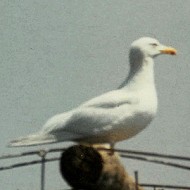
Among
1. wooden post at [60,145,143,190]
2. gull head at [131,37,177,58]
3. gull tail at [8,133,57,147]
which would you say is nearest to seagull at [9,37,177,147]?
gull tail at [8,133,57,147]

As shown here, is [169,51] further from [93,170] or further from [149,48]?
[93,170]

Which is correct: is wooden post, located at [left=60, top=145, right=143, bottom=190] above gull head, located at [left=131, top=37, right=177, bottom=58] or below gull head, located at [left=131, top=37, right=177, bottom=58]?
below

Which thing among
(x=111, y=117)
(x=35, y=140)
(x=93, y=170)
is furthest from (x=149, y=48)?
(x=93, y=170)

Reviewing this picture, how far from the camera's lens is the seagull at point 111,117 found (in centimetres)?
980

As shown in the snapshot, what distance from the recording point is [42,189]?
7.80 metres

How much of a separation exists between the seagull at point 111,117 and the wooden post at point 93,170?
1613 millimetres

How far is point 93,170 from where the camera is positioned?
7.88m

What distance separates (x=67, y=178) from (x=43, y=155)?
0.41 metres

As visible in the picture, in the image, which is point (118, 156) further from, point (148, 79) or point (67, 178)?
point (148, 79)

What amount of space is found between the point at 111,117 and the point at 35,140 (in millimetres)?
1056

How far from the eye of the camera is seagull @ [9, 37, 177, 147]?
980 cm

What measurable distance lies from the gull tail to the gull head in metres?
1.85

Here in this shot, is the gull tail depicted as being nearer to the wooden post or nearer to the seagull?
the seagull

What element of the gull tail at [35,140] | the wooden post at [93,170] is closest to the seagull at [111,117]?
the gull tail at [35,140]
